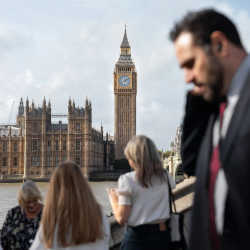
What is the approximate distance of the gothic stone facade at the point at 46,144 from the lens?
56688 mm

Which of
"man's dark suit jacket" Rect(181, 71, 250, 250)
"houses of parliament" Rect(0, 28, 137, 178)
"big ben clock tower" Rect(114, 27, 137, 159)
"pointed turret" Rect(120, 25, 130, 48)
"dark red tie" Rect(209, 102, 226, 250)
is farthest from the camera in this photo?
"pointed turret" Rect(120, 25, 130, 48)

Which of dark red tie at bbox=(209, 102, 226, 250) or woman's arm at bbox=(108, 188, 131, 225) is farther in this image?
woman's arm at bbox=(108, 188, 131, 225)

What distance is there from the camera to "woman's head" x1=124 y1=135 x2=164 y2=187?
267 centimetres

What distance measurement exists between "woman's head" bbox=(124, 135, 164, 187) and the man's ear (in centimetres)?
154

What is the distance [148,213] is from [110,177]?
54.8m

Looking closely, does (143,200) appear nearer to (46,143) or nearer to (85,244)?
(85,244)

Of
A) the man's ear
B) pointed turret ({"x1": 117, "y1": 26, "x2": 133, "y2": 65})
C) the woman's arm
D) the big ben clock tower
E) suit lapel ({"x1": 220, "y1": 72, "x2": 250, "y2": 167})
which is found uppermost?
pointed turret ({"x1": 117, "y1": 26, "x2": 133, "y2": 65})

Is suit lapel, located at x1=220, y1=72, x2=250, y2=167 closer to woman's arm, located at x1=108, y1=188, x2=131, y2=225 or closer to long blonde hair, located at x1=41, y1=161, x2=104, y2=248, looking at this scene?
long blonde hair, located at x1=41, y1=161, x2=104, y2=248

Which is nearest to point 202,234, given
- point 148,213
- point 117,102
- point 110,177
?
point 148,213

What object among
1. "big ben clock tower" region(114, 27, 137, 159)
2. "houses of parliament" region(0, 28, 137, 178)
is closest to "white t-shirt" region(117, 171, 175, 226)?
"houses of parliament" region(0, 28, 137, 178)

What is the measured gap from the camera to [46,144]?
57438 mm

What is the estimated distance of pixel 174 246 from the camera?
9.34 feet

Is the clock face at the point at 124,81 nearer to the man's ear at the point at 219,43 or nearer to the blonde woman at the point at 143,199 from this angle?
the blonde woman at the point at 143,199

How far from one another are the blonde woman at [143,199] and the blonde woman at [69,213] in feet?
1.19
